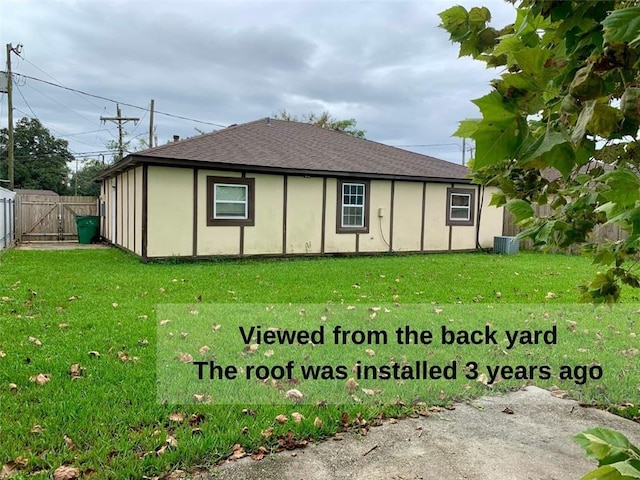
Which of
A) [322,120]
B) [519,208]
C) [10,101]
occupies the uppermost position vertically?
[322,120]

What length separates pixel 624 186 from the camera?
766 mm

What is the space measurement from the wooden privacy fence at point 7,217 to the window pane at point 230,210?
5.96 m

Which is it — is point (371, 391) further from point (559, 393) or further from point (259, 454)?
point (559, 393)

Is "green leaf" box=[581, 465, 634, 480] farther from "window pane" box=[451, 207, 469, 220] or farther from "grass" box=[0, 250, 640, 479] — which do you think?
"window pane" box=[451, 207, 469, 220]

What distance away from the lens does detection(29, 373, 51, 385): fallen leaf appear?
3276 millimetres

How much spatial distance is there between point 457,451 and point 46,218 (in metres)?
18.1

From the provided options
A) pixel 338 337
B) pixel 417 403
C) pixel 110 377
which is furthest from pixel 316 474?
pixel 338 337

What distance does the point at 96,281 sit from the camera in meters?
7.49

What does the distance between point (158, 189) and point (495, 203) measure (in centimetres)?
999

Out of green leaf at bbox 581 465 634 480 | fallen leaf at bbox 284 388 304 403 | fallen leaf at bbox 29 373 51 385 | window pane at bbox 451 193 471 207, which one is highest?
window pane at bbox 451 193 471 207

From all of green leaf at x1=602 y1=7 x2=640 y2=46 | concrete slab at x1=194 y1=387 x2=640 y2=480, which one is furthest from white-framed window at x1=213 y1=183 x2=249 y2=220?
green leaf at x1=602 y1=7 x2=640 y2=46

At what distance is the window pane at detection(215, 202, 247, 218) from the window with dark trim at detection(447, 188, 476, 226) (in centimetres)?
661

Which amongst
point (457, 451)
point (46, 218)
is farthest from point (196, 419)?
point (46, 218)

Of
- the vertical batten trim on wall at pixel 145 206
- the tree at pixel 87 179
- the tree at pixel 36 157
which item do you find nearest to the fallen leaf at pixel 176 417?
the vertical batten trim on wall at pixel 145 206
